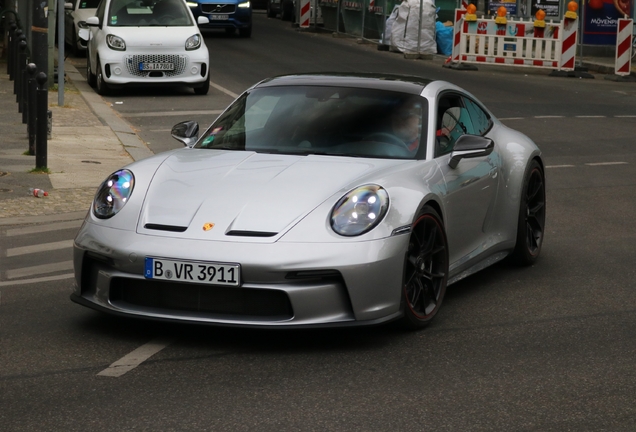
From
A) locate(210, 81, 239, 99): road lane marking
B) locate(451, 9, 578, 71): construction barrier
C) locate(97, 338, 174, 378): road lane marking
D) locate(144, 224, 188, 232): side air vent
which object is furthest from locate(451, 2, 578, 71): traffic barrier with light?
locate(97, 338, 174, 378): road lane marking

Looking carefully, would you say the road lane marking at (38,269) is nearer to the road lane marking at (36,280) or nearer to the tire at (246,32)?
the road lane marking at (36,280)

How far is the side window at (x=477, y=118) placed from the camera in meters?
7.33

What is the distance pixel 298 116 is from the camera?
22.0 ft

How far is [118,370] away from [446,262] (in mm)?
1904

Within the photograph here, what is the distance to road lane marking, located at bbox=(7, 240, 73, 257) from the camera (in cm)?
805

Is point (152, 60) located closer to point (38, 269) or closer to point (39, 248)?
point (39, 248)

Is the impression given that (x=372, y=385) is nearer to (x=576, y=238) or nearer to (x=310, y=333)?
(x=310, y=333)

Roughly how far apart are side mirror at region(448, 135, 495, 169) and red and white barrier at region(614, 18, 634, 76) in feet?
63.2

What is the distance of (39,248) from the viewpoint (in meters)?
8.18

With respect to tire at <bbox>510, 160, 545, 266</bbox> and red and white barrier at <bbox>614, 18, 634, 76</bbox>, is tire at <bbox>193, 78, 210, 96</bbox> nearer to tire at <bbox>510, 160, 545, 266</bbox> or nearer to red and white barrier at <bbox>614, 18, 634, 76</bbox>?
red and white barrier at <bbox>614, 18, 634, 76</bbox>

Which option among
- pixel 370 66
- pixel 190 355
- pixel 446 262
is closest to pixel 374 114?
pixel 446 262

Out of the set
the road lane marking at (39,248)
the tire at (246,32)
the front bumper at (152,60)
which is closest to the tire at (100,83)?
the front bumper at (152,60)

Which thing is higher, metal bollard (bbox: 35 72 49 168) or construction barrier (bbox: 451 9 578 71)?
metal bollard (bbox: 35 72 49 168)

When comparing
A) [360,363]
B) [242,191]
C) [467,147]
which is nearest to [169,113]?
[467,147]
